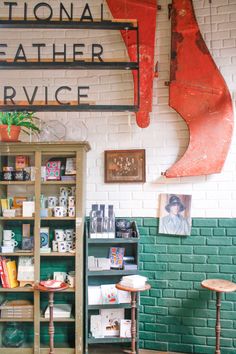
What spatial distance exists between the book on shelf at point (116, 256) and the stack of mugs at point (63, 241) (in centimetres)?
40

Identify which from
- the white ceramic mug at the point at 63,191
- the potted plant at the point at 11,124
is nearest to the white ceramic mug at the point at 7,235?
the white ceramic mug at the point at 63,191

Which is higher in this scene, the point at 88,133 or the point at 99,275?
the point at 88,133

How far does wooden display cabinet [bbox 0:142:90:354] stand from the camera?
3285 millimetres

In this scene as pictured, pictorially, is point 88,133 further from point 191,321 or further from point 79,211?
point 191,321

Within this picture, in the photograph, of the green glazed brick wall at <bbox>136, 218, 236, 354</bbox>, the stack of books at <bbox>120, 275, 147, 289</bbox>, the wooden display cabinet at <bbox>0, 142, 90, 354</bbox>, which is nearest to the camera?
the stack of books at <bbox>120, 275, 147, 289</bbox>

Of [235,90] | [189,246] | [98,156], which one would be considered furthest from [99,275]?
[235,90]

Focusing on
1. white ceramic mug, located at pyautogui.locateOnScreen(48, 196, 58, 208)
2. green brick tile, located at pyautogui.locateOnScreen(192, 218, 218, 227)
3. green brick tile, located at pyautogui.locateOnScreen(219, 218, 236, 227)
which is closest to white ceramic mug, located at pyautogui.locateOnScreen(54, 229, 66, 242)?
white ceramic mug, located at pyautogui.locateOnScreen(48, 196, 58, 208)

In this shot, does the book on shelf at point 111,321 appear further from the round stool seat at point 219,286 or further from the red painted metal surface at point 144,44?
the red painted metal surface at point 144,44

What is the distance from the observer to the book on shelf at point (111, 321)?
3373 mm

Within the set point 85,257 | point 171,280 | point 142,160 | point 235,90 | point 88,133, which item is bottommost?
point 171,280

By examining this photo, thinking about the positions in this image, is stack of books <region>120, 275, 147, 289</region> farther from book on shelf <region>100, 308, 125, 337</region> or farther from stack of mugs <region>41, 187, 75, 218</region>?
stack of mugs <region>41, 187, 75, 218</region>

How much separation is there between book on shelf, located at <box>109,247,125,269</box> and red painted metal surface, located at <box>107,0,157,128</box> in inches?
51.3

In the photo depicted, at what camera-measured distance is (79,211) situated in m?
3.32

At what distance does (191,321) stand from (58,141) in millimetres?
2239
